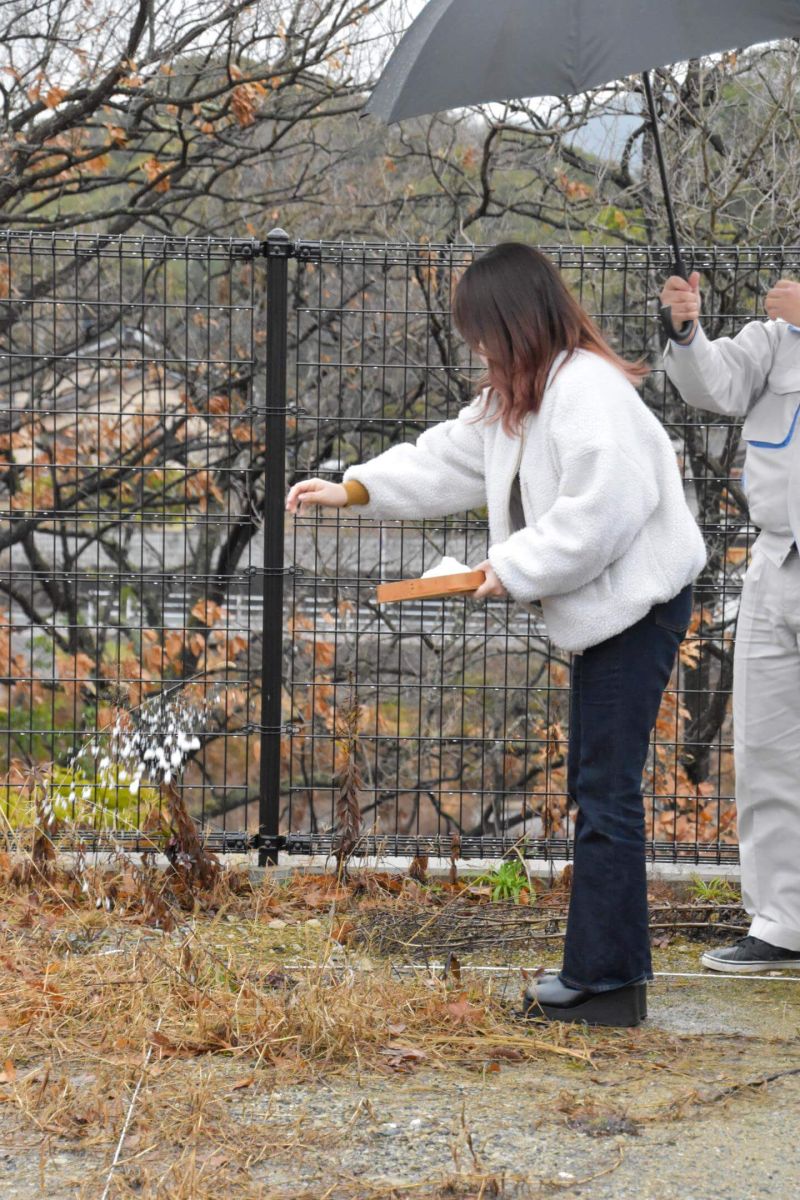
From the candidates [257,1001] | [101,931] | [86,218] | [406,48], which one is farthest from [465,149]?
[257,1001]

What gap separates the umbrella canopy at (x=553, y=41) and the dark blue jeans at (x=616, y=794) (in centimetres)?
127

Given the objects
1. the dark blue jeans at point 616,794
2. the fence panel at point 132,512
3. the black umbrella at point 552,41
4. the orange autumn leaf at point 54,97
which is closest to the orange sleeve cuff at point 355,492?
the dark blue jeans at point 616,794

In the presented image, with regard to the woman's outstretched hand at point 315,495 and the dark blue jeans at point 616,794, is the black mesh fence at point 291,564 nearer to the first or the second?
the dark blue jeans at point 616,794

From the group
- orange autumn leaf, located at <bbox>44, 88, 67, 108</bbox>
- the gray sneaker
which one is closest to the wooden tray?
the gray sneaker

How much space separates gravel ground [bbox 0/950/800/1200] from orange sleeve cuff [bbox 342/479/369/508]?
1.44 metres

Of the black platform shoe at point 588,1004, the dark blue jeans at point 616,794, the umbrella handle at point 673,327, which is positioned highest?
the umbrella handle at point 673,327

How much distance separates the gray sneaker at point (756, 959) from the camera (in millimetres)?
3838

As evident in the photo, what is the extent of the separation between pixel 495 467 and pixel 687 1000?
62.8 inches

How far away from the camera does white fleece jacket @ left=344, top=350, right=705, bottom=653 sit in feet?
9.89

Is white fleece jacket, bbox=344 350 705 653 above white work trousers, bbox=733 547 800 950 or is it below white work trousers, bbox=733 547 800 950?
above

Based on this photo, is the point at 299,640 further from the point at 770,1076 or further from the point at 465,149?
the point at 770,1076

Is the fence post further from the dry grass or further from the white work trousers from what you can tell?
the white work trousers

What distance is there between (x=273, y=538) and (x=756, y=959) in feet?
7.41

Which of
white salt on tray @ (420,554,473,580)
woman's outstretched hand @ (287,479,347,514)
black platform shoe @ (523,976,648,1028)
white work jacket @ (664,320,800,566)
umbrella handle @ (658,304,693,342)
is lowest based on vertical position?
black platform shoe @ (523,976,648,1028)
